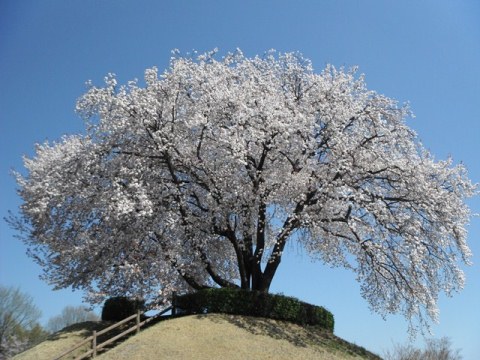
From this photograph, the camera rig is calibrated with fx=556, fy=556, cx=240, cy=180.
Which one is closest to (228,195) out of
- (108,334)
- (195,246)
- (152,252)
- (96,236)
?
(195,246)

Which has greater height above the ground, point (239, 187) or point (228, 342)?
point (239, 187)

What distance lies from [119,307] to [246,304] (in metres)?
9.53

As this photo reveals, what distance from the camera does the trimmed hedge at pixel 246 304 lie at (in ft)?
89.6

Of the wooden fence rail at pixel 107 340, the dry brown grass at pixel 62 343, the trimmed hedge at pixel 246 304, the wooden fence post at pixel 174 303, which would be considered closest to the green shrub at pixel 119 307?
the dry brown grass at pixel 62 343

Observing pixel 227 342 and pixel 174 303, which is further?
pixel 174 303

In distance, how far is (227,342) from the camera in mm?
23953

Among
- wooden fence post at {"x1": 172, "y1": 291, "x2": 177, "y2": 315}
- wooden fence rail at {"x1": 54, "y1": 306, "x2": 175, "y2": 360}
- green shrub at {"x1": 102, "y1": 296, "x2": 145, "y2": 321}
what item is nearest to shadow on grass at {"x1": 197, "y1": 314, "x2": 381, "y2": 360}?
wooden fence post at {"x1": 172, "y1": 291, "x2": 177, "y2": 315}

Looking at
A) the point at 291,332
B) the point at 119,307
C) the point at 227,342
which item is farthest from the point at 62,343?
the point at 291,332

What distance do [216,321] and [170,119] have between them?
1021cm

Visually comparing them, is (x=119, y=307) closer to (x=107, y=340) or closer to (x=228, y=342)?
(x=107, y=340)

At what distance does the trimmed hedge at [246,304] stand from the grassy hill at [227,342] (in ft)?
1.67

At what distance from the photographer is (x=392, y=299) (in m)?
30.5

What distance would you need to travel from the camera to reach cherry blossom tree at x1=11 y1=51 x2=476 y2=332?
91.0 feet

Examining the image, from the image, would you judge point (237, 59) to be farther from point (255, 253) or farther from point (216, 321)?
point (216, 321)
